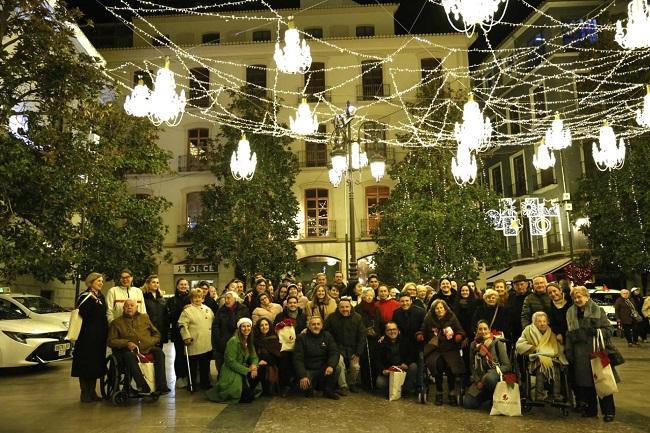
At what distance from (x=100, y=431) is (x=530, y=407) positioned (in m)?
5.20

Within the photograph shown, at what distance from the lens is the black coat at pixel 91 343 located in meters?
7.73

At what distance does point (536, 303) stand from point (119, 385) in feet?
19.2

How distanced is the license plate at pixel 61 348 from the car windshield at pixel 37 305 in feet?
4.66

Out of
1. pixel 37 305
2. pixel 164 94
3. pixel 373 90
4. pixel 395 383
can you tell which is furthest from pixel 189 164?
pixel 395 383

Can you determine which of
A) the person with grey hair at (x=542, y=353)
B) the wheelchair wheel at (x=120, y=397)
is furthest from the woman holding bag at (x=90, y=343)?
the person with grey hair at (x=542, y=353)

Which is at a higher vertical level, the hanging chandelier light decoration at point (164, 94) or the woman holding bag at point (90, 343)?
the hanging chandelier light decoration at point (164, 94)

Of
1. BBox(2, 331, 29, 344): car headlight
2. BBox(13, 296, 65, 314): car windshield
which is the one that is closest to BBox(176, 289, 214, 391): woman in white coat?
BBox(2, 331, 29, 344): car headlight

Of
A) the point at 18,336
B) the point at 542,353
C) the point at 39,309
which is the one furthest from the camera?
the point at 39,309

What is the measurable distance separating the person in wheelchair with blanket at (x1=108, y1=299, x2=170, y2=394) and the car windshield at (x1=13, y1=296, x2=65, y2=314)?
5480 millimetres

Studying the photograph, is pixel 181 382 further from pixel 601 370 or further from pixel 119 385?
pixel 601 370

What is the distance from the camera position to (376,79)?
28047 mm

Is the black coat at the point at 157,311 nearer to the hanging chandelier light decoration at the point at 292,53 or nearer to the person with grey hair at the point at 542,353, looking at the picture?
the hanging chandelier light decoration at the point at 292,53

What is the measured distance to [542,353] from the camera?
277 inches

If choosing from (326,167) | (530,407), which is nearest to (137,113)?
(530,407)
